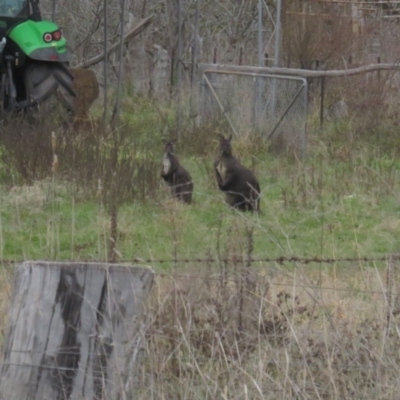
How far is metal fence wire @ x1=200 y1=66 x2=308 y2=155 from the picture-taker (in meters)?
14.3

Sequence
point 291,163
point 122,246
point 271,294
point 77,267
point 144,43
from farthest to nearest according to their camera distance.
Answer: point 144,43 → point 291,163 → point 122,246 → point 271,294 → point 77,267

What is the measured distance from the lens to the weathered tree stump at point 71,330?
4.44 metres

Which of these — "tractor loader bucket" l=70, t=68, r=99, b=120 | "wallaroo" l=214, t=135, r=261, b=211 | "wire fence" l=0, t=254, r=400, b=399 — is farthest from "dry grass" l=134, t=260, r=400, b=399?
"tractor loader bucket" l=70, t=68, r=99, b=120

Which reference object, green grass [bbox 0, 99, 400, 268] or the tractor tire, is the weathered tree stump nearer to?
green grass [bbox 0, 99, 400, 268]

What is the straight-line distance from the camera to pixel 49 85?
14.0 metres

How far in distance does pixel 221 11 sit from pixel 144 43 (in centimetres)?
463

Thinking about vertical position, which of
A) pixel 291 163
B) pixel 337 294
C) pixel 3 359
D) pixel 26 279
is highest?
pixel 26 279

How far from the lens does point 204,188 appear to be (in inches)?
452

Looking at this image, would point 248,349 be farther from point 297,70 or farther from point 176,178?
point 297,70

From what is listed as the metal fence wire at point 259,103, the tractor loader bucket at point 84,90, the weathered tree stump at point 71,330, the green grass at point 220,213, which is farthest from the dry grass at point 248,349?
the tractor loader bucket at point 84,90

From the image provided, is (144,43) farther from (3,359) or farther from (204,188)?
(3,359)

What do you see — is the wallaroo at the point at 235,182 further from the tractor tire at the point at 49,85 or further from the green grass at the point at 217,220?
the tractor tire at the point at 49,85

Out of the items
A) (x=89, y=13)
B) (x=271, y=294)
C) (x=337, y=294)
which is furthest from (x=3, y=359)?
(x=89, y=13)

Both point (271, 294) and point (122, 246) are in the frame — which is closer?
point (271, 294)
